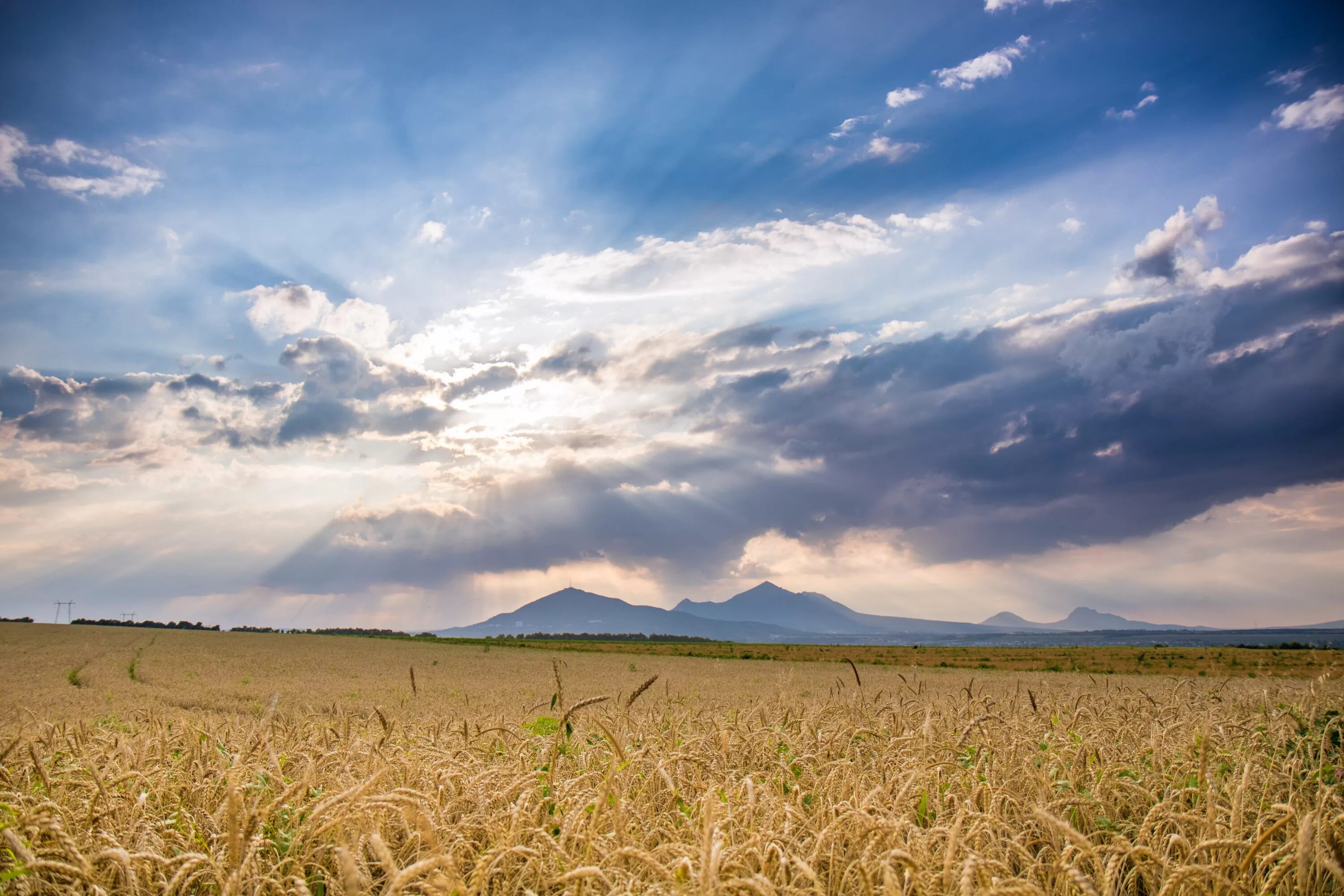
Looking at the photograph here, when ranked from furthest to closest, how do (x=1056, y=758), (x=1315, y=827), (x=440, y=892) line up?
1. (x=1056, y=758)
2. (x=1315, y=827)
3. (x=440, y=892)

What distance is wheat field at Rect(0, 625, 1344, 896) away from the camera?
2195 millimetres

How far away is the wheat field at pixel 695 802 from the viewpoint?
220 cm

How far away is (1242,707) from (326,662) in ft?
81.0

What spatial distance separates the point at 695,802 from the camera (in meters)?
3.40

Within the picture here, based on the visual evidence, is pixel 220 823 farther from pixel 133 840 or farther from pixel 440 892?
pixel 440 892

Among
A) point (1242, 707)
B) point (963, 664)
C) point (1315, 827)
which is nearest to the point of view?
point (1315, 827)

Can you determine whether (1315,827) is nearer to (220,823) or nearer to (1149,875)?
(1149,875)

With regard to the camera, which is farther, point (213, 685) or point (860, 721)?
point (213, 685)

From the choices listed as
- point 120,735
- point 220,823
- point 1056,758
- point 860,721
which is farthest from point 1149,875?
point 120,735

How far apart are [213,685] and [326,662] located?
29.1 feet

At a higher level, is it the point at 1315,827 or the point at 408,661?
the point at 1315,827

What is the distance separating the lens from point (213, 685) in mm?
15148

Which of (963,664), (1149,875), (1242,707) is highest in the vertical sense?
(1149,875)

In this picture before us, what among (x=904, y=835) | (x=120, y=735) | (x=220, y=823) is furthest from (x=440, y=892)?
(x=120, y=735)
